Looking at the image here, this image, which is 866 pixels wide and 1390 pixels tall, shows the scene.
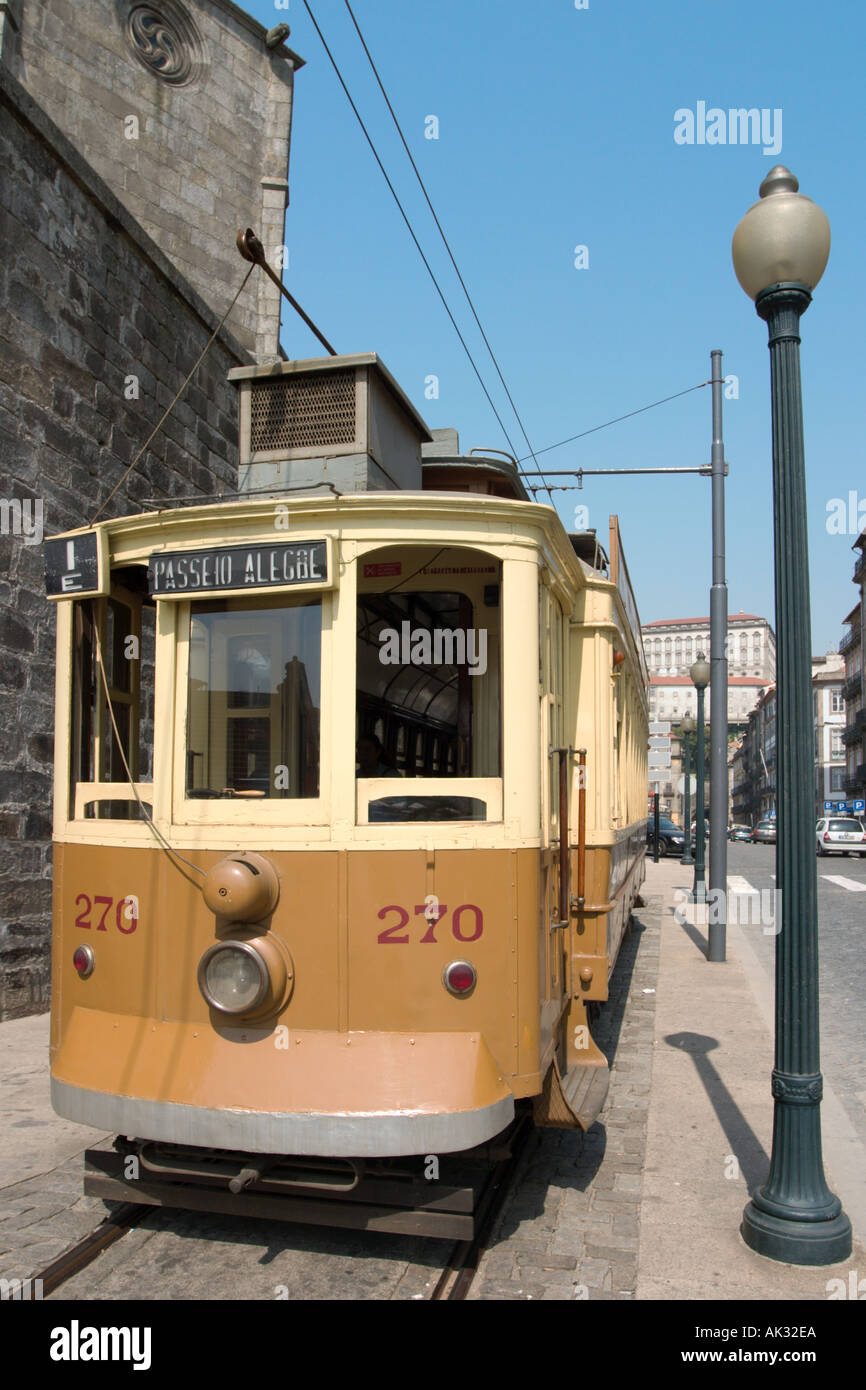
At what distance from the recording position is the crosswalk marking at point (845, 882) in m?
20.3

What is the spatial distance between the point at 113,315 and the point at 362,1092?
7.64 meters

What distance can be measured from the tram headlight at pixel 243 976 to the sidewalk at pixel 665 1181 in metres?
1.28

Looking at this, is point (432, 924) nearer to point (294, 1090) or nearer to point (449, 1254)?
point (294, 1090)

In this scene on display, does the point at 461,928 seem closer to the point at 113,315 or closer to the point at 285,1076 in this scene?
the point at 285,1076

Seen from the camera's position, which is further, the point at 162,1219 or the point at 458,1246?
the point at 162,1219

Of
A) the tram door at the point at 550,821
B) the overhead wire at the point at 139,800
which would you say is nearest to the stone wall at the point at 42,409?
the overhead wire at the point at 139,800

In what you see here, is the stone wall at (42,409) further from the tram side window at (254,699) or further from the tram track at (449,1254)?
the tram track at (449,1254)

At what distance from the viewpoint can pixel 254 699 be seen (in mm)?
4180

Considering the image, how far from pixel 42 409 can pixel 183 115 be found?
5.66 meters

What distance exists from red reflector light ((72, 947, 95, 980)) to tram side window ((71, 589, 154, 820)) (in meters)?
0.57

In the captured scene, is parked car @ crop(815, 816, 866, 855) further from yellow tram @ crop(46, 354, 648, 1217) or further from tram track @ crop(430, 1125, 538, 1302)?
yellow tram @ crop(46, 354, 648, 1217)

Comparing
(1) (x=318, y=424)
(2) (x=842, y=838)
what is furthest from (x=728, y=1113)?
(2) (x=842, y=838)

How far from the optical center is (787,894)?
4145 mm
